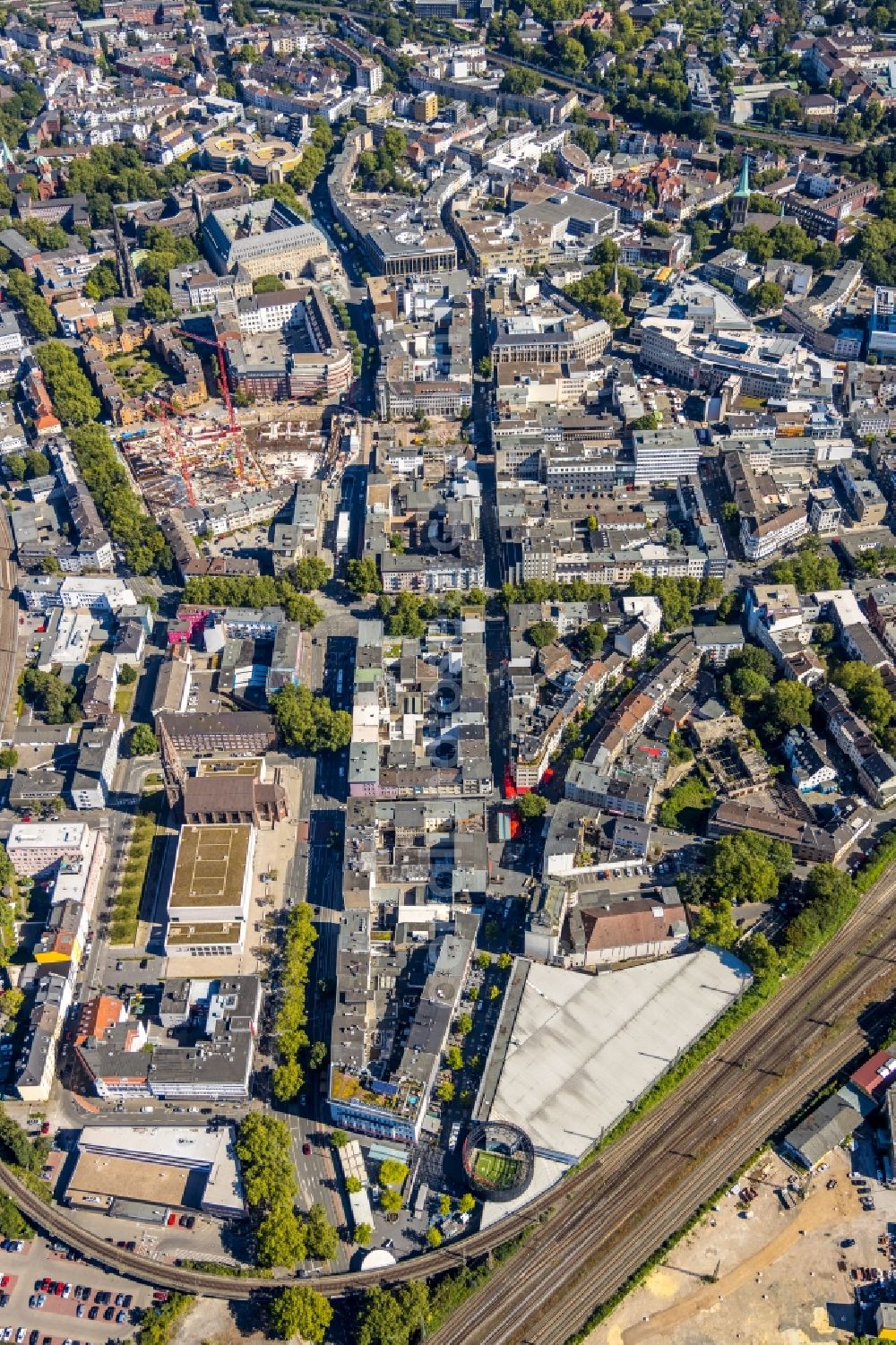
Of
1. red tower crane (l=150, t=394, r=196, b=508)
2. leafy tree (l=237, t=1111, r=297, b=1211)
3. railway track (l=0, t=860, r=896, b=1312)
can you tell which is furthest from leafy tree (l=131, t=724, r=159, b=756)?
railway track (l=0, t=860, r=896, b=1312)

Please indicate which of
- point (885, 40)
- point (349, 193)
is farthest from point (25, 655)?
point (885, 40)

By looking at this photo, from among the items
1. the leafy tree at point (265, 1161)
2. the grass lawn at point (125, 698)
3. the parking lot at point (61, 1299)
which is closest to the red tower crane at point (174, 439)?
the grass lawn at point (125, 698)

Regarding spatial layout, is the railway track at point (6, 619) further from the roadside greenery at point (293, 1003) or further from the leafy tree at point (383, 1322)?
the leafy tree at point (383, 1322)

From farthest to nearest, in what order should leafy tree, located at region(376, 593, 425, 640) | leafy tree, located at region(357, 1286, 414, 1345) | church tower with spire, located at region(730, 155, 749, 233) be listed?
church tower with spire, located at region(730, 155, 749, 233), leafy tree, located at region(376, 593, 425, 640), leafy tree, located at region(357, 1286, 414, 1345)

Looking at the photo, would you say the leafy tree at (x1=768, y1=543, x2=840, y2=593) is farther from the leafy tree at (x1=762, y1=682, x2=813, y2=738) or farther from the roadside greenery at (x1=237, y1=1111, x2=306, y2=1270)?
the roadside greenery at (x1=237, y1=1111, x2=306, y2=1270)

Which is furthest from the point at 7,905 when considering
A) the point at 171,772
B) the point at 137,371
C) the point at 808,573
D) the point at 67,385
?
the point at 137,371

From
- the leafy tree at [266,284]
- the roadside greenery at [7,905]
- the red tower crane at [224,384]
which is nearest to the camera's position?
the roadside greenery at [7,905]
